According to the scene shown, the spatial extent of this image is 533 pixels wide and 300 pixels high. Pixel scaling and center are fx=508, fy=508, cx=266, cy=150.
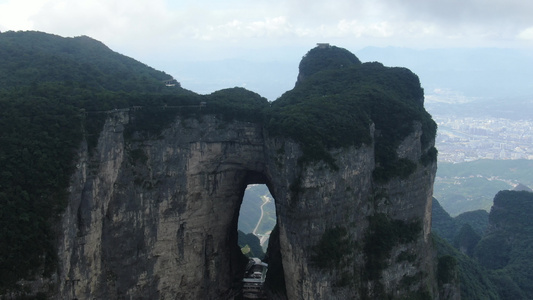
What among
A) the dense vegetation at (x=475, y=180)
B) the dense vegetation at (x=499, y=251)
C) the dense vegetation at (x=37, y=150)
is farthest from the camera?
the dense vegetation at (x=475, y=180)

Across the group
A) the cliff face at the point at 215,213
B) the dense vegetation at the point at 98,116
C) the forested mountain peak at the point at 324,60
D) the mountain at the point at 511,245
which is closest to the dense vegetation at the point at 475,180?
the mountain at the point at 511,245

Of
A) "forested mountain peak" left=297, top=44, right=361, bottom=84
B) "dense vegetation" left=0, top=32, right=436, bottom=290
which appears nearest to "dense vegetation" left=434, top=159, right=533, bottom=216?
"forested mountain peak" left=297, top=44, right=361, bottom=84

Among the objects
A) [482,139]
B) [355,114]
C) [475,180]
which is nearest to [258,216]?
[475,180]

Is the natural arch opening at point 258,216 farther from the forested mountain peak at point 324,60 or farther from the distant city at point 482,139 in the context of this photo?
the distant city at point 482,139

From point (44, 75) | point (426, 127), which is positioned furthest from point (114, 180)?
point (426, 127)

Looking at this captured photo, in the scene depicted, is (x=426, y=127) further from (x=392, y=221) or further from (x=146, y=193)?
(x=146, y=193)

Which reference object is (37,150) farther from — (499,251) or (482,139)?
(482,139)
